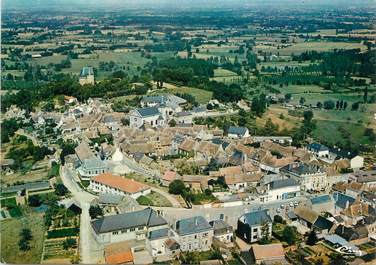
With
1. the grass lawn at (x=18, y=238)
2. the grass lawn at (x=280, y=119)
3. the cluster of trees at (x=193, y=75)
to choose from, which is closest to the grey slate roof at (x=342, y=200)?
the grass lawn at (x=280, y=119)

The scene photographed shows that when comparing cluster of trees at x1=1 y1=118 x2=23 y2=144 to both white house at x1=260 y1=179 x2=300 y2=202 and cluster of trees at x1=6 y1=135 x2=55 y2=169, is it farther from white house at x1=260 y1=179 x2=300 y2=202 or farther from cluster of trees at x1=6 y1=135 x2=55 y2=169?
white house at x1=260 y1=179 x2=300 y2=202

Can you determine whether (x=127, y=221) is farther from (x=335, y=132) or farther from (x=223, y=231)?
(x=335, y=132)

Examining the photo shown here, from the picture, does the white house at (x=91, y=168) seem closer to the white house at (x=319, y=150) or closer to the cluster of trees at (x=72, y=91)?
the white house at (x=319, y=150)

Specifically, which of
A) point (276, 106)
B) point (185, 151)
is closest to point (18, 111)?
point (185, 151)

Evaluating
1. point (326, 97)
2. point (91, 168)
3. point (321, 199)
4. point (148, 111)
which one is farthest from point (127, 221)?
point (326, 97)

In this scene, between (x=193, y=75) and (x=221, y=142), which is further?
(x=193, y=75)

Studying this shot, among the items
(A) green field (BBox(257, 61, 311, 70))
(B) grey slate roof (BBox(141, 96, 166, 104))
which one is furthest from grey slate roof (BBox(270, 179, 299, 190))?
(A) green field (BBox(257, 61, 311, 70))

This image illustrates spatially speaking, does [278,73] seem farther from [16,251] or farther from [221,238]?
[16,251]
